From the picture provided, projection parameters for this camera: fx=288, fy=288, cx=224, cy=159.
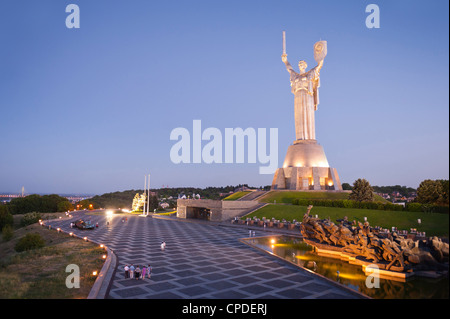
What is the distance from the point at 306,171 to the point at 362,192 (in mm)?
12283

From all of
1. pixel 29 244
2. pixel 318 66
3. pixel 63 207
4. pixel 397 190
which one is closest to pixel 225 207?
pixel 29 244

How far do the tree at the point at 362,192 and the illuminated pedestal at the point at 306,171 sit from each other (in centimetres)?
961

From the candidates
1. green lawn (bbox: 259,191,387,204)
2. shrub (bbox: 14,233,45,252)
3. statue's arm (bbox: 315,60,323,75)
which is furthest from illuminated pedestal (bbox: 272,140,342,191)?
shrub (bbox: 14,233,45,252)

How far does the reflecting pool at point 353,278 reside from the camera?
35.6 feet

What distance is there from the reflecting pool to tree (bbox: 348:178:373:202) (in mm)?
14457

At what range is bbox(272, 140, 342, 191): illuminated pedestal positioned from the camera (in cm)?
4456

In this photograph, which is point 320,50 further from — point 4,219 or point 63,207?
point 63,207

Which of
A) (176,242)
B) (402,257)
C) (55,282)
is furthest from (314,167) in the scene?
(55,282)

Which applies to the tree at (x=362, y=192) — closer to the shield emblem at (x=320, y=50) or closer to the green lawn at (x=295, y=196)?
the green lawn at (x=295, y=196)

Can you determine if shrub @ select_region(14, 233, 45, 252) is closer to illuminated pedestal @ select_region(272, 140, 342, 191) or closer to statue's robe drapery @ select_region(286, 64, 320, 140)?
illuminated pedestal @ select_region(272, 140, 342, 191)

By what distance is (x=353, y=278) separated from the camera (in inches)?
530

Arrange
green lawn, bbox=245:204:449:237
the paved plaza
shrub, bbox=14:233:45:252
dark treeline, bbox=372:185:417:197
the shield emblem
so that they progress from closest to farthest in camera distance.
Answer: the paved plaza < shrub, bbox=14:233:45:252 < green lawn, bbox=245:204:449:237 < the shield emblem < dark treeline, bbox=372:185:417:197
